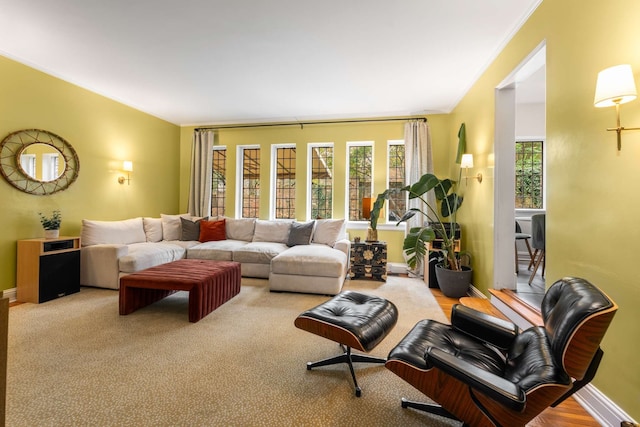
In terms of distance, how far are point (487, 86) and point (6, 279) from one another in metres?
6.15

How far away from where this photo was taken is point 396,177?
208 inches

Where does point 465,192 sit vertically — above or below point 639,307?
above

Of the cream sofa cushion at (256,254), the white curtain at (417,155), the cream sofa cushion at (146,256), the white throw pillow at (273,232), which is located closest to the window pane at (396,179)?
the white curtain at (417,155)

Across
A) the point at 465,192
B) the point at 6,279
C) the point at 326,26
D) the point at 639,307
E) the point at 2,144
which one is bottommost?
Result: the point at 6,279

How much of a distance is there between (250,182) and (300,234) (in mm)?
1914

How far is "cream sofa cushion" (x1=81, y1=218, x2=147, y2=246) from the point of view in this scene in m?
3.90

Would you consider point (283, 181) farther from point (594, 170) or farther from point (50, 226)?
point (594, 170)

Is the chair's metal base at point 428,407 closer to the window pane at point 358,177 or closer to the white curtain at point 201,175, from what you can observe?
the window pane at point 358,177

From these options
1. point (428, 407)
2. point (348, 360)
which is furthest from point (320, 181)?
point (428, 407)

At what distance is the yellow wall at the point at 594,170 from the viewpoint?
58.7 inches

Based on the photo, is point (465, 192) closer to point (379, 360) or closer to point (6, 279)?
point (379, 360)

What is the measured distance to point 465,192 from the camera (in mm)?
4098

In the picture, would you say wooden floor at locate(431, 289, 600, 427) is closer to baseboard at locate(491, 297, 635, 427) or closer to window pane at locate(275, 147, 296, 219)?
baseboard at locate(491, 297, 635, 427)

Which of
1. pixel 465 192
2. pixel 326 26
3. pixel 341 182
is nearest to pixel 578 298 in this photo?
pixel 326 26
